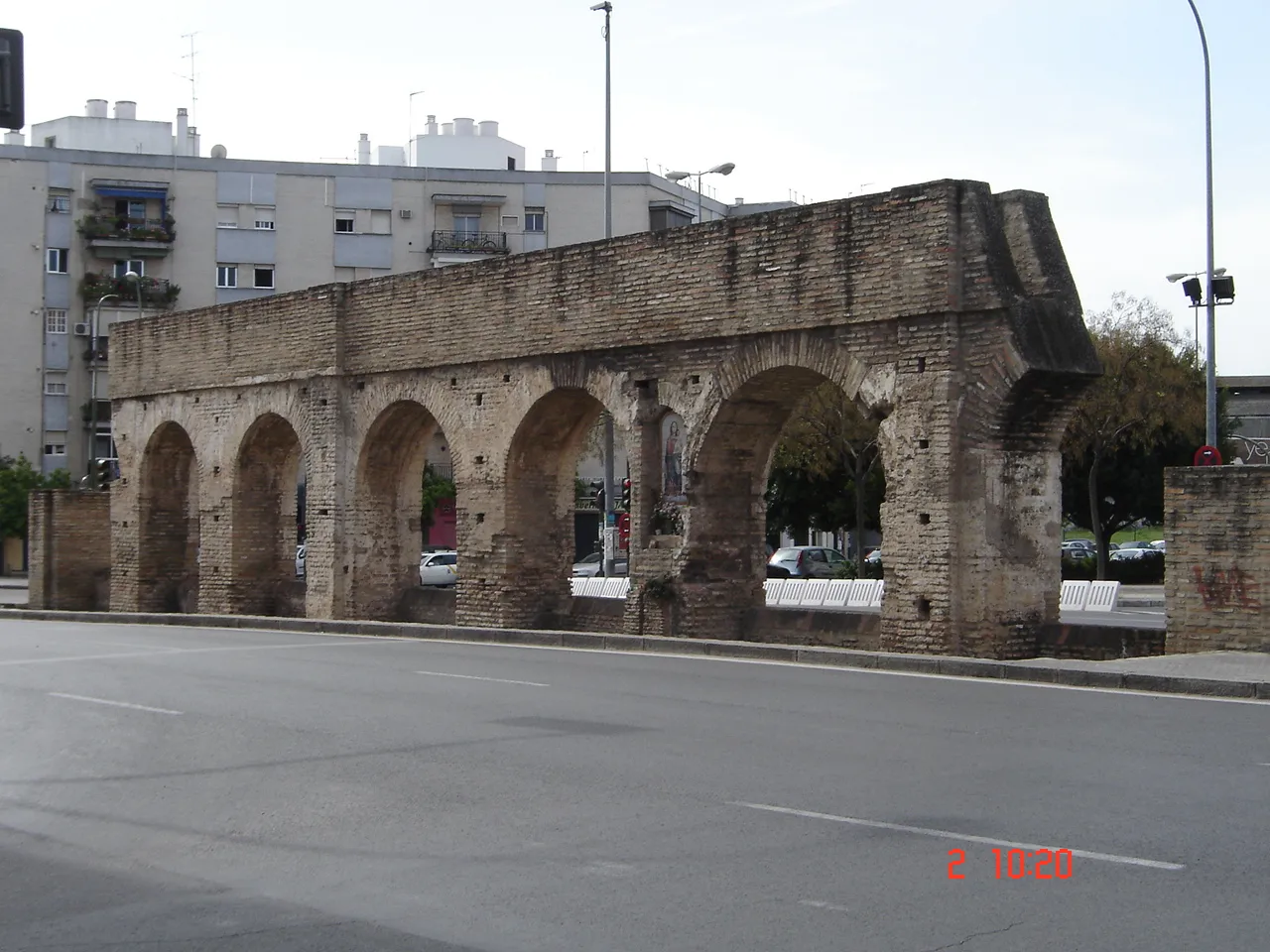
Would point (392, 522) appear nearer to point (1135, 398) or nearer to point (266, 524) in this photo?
point (266, 524)

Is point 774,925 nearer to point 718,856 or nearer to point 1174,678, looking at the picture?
point 718,856

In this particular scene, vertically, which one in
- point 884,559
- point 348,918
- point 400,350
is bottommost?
point 348,918

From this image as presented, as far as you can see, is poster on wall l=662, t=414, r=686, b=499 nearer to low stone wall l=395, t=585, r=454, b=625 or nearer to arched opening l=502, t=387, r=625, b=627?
arched opening l=502, t=387, r=625, b=627

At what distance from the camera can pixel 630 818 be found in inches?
306

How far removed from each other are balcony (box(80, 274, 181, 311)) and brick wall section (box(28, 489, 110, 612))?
24.2 metres

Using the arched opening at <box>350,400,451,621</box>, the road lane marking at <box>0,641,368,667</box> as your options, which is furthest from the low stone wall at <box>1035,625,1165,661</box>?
the arched opening at <box>350,400,451,621</box>

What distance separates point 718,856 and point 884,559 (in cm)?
1046

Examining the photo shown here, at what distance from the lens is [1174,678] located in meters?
12.8

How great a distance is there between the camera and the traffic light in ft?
36.6

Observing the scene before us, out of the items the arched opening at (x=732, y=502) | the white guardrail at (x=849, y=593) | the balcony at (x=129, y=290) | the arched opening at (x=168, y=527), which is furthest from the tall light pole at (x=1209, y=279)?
the balcony at (x=129, y=290)

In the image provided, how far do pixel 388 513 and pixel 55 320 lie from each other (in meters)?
35.0

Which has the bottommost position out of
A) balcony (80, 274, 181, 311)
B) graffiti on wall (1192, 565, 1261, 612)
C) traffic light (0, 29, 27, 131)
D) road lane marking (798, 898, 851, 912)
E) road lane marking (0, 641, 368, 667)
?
road lane marking (0, 641, 368, 667)

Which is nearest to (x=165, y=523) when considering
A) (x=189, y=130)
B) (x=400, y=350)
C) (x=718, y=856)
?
(x=400, y=350)
